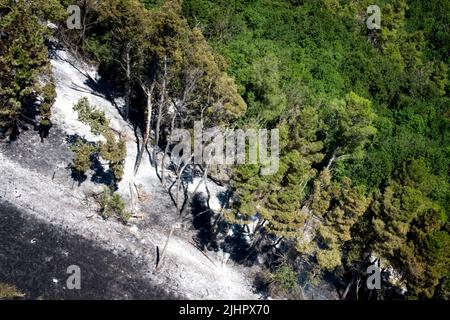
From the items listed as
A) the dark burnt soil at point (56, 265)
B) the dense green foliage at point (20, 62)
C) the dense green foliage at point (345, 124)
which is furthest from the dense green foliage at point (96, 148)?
the dense green foliage at point (345, 124)

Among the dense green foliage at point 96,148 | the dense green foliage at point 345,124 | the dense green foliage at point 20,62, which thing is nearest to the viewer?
the dense green foliage at point 345,124

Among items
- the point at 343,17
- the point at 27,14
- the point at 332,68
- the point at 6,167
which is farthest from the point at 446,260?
the point at 343,17

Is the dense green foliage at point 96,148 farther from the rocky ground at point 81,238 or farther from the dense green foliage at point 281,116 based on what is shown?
the rocky ground at point 81,238

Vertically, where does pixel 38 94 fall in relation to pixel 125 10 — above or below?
below

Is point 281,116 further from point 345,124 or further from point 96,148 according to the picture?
point 96,148

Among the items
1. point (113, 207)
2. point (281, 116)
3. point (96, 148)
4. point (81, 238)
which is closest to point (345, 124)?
point (281, 116)

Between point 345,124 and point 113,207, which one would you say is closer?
point 113,207

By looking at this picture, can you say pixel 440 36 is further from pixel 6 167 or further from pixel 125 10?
pixel 6 167

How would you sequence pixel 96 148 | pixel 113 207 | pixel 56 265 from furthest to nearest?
pixel 96 148 < pixel 113 207 < pixel 56 265

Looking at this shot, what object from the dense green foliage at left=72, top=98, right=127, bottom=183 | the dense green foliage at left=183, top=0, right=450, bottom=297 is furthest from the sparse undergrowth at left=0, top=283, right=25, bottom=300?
the dense green foliage at left=183, top=0, right=450, bottom=297
